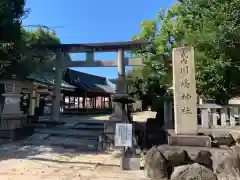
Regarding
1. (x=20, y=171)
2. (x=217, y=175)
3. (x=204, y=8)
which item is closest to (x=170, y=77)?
(x=204, y=8)

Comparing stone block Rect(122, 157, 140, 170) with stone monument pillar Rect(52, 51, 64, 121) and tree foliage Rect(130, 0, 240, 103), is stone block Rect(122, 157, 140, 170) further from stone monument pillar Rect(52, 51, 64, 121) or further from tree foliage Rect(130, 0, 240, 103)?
stone monument pillar Rect(52, 51, 64, 121)

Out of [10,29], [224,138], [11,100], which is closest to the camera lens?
[224,138]

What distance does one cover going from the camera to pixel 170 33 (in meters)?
12.6

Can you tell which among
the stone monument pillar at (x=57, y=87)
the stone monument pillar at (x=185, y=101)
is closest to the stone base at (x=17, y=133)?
the stone monument pillar at (x=57, y=87)

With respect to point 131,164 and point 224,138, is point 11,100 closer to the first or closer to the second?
point 131,164

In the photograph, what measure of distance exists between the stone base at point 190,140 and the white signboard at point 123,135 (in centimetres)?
107

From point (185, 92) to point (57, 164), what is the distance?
3.99 meters

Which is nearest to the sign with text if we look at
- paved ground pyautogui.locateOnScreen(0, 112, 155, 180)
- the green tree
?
paved ground pyautogui.locateOnScreen(0, 112, 155, 180)

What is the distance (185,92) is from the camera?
5.76 metres

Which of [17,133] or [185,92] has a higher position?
[185,92]

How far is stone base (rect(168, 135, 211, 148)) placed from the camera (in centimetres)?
544

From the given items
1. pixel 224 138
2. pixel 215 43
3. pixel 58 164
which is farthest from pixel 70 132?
pixel 215 43

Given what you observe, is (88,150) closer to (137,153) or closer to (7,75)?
(137,153)

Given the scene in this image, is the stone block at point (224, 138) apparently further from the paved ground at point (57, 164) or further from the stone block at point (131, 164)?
the paved ground at point (57, 164)
